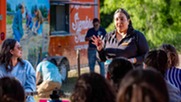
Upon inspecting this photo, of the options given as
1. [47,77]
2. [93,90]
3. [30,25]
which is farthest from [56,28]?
[93,90]

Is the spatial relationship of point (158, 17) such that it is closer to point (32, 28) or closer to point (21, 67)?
point (32, 28)

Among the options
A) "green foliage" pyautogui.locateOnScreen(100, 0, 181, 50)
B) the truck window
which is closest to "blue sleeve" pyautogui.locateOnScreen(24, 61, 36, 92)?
the truck window

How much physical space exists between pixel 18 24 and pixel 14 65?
5.10 meters

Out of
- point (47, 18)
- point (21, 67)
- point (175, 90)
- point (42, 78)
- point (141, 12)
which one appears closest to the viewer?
point (175, 90)

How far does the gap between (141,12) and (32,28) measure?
11.7 meters

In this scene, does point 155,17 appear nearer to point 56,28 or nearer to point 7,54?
point 56,28

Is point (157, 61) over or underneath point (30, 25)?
over

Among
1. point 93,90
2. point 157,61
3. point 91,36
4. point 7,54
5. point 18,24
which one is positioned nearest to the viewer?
point 93,90

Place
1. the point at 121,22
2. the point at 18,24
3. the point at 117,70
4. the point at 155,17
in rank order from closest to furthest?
the point at 117,70 → the point at 121,22 → the point at 18,24 → the point at 155,17

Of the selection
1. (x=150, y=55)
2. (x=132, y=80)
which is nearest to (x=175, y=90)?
(x=150, y=55)

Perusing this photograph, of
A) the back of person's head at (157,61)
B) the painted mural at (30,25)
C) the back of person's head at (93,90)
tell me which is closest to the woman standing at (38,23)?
the painted mural at (30,25)

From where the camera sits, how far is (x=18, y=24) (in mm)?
10727

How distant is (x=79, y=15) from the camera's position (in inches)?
554

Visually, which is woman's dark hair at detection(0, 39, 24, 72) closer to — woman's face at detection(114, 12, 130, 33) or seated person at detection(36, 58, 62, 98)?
woman's face at detection(114, 12, 130, 33)
